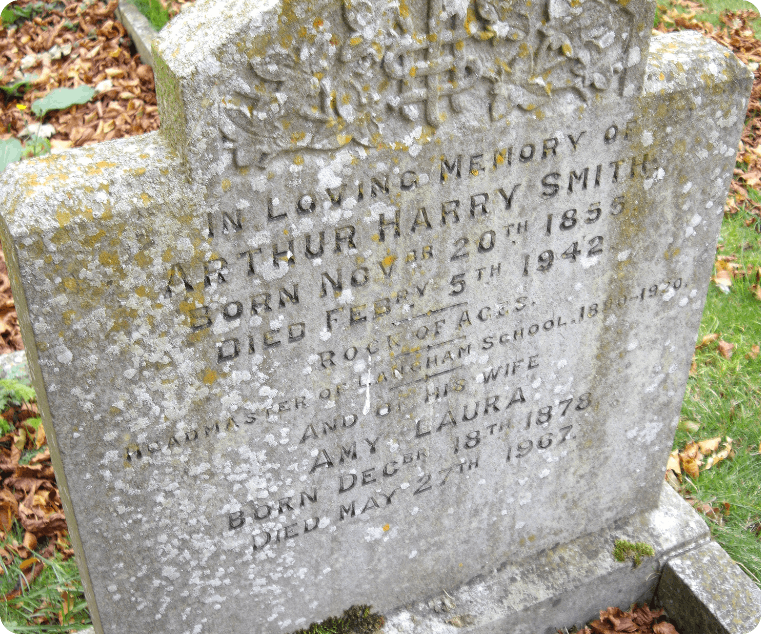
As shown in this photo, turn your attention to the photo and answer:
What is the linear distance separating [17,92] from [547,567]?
17.7 feet

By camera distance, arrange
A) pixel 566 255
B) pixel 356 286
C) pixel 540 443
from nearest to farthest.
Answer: pixel 356 286
pixel 566 255
pixel 540 443

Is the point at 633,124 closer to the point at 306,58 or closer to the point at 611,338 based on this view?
the point at 611,338

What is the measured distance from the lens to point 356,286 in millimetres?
2160

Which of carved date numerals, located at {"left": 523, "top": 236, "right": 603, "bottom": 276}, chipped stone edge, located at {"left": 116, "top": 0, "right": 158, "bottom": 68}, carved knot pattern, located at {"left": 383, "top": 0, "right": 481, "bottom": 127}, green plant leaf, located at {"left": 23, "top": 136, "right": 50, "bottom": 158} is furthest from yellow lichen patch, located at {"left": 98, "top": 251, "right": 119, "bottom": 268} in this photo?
chipped stone edge, located at {"left": 116, "top": 0, "right": 158, "bottom": 68}

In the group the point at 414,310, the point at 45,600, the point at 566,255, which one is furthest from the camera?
the point at 45,600

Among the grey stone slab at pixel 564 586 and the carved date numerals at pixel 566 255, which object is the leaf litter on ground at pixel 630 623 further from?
the carved date numerals at pixel 566 255

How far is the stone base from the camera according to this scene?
3.02m

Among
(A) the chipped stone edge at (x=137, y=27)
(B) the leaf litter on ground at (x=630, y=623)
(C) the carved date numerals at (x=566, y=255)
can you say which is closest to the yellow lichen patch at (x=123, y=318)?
(C) the carved date numerals at (x=566, y=255)

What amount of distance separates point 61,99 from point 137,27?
95cm

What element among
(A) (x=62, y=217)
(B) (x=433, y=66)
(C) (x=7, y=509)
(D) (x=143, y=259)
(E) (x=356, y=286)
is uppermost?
(B) (x=433, y=66)

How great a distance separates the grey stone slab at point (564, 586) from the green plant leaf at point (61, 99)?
4.56 metres

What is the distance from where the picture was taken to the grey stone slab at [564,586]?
118 inches

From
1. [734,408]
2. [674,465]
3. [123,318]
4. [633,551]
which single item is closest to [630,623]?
[633,551]

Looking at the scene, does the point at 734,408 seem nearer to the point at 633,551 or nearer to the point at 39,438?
the point at 633,551
